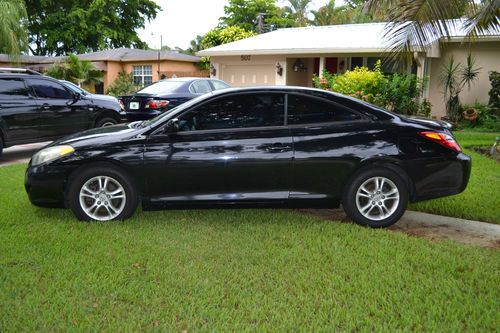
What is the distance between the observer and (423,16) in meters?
7.23

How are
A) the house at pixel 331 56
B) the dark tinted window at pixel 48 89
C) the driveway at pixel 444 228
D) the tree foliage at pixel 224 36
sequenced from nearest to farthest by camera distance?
the driveway at pixel 444 228
the dark tinted window at pixel 48 89
the house at pixel 331 56
the tree foliage at pixel 224 36

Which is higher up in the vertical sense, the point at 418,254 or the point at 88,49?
the point at 88,49

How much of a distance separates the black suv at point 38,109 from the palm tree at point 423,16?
238 inches

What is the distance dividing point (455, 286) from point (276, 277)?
4.51ft

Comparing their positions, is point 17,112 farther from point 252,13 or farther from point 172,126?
point 252,13

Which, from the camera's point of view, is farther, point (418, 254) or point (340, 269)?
point (418, 254)

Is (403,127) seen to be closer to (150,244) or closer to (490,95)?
(150,244)

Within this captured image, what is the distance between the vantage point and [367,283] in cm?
384

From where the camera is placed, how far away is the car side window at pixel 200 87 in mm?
11762

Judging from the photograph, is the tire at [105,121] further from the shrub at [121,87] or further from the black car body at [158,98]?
the shrub at [121,87]

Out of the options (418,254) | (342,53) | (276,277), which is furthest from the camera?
(342,53)

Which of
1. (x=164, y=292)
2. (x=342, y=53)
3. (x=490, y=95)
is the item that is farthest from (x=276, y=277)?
(x=342, y=53)

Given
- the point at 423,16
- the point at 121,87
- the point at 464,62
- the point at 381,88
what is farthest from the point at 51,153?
the point at 121,87

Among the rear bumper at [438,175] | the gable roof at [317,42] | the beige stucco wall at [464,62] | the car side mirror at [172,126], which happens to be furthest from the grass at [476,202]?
the gable roof at [317,42]
